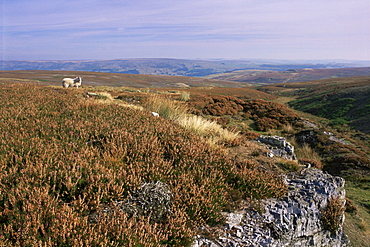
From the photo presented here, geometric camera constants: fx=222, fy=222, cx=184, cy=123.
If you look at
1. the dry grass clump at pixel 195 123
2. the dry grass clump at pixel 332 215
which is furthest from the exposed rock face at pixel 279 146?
the dry grass clump at pixel 332 215

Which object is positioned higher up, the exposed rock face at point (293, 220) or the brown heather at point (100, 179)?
the brown heather at point (100, 179)

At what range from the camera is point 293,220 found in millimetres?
5066

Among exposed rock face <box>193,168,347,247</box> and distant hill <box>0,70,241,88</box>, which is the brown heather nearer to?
exposed rock face <box>193,168,347,247</box>

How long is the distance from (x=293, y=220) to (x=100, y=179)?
430 centimetres

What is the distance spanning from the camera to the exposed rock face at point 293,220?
4.10 meters

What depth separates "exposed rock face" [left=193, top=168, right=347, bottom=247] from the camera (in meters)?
4.10

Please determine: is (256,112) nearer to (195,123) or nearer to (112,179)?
(195,123)

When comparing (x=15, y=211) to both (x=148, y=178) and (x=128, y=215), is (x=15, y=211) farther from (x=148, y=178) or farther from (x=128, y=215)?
(x=148, y=178)

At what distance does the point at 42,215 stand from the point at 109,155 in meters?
1.77

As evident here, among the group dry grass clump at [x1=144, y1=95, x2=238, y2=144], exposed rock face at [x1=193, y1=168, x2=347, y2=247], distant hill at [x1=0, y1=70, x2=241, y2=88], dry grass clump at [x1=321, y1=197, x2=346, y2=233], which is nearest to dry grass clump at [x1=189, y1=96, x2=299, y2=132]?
dry grass clump at [x1=144, y1=95, x2=238, y2=144]

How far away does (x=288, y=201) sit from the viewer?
5.20 meters

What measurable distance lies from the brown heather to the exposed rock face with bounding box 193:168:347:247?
0.32 metres

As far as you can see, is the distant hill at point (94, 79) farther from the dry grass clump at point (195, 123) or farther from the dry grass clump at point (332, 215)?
the dry grass clump at point (332, 215)

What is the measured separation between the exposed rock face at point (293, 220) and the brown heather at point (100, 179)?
1.05 feet
